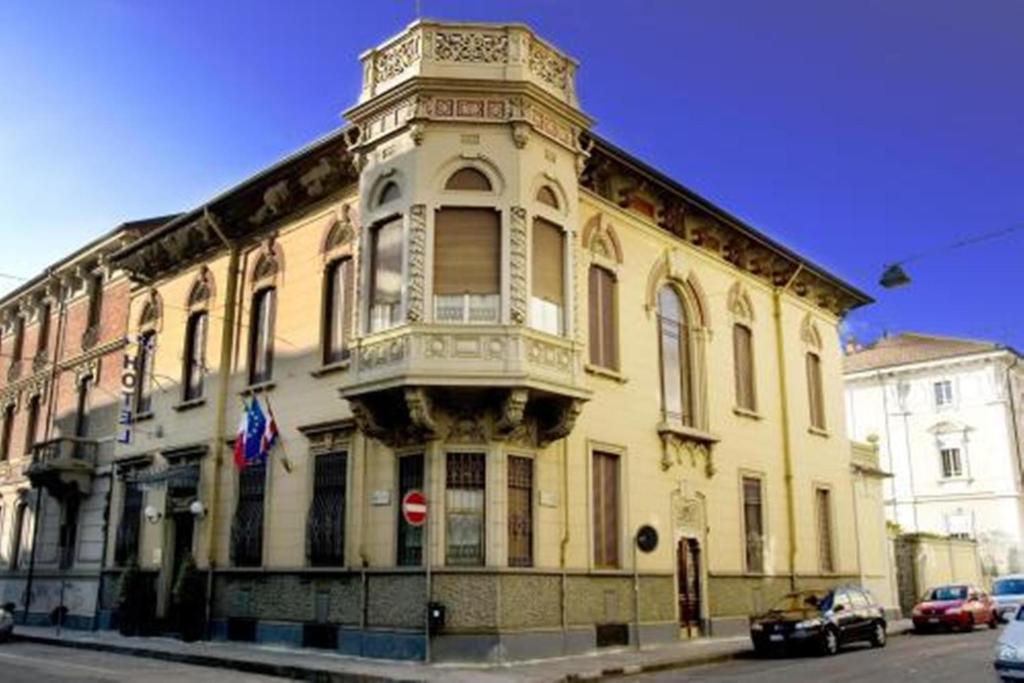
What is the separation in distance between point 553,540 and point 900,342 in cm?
4400

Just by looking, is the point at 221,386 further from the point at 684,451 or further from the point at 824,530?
the point at 824,530

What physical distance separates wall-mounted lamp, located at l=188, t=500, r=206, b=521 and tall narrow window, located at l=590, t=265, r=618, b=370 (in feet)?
32.4

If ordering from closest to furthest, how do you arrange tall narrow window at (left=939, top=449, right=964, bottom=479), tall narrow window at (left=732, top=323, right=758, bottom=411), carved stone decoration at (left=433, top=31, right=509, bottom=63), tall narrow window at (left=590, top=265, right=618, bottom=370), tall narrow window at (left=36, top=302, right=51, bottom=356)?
carved stone decoration at (left=433, top=31, right=509, bottom=63) → tall narrow window at (left=590, top=265, right=618, bottom=370) → tall narrow window at (left=732, top=323, right=758, bottom=411) → tall narrow window at (left=36, top=302, right=51, bottom=356) → tall narrow window at (left=939, top=449, right=964, bottom=479)

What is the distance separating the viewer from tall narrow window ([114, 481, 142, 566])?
25531 mm

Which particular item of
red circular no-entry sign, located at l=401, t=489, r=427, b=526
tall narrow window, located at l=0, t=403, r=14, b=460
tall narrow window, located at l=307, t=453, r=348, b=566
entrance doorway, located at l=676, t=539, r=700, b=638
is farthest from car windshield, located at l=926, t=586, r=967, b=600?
tall narrow window, located at l=0, t=403, r=14, b=460

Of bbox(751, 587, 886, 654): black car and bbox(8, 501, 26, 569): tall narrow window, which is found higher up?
bbox(8, 501, 26, 569): tall narrow window

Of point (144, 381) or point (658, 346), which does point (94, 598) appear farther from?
point (658, 346)

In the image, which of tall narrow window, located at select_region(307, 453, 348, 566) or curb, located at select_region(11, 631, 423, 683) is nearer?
curb, located at select_region(11, 631, 423, 683)

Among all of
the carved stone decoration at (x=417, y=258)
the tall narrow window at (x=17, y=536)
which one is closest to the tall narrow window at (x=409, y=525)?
the carved stone decoration at (x=417, y=258)

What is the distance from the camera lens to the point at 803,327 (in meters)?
29.6

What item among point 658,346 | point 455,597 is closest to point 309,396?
point 455,597

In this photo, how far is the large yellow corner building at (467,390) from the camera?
17734mm

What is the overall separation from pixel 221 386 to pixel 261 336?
1.74 m

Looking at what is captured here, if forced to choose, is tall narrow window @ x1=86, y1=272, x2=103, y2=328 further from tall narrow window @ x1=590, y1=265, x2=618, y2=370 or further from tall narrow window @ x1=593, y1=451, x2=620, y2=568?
tall narrow window @ x1=593, y1=451, x2=620, y2=568
